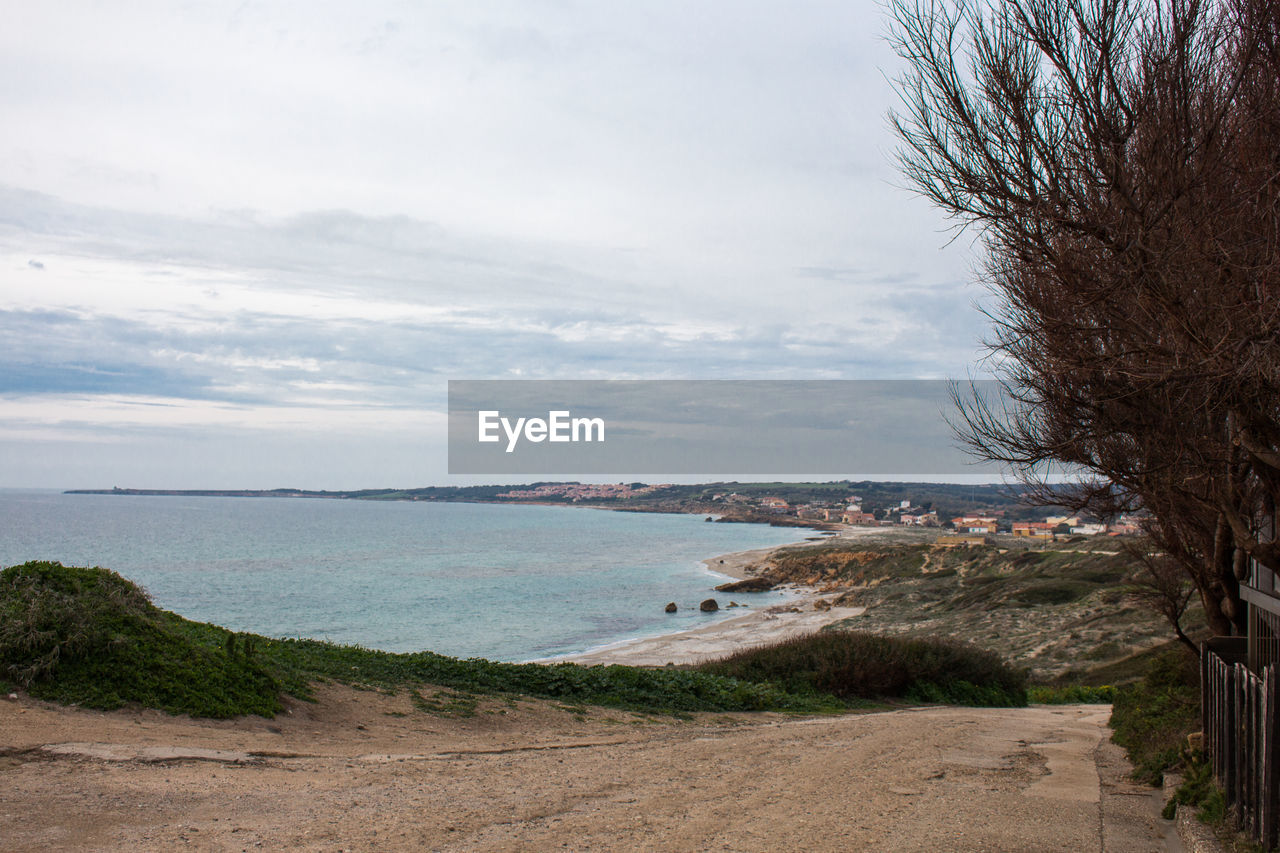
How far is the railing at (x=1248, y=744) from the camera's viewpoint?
17.8ft

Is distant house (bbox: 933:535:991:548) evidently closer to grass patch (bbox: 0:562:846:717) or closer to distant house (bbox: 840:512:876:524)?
grass patch (bbox: 0:562:846:717)

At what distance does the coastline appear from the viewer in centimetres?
3288

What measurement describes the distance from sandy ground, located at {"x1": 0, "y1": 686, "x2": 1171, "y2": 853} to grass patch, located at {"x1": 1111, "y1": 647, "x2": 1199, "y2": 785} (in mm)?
449

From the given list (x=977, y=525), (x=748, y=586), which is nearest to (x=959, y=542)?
(x=748, y=586)

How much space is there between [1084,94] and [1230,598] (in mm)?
9027

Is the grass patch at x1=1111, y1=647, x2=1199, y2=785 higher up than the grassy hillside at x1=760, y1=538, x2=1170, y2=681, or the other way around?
the grass patch at x1=1111, y1=647, x2=1199, y2=785

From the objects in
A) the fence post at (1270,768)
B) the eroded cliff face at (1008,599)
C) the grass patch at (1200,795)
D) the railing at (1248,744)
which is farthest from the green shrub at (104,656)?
the eroded cliff face at (1008,599)

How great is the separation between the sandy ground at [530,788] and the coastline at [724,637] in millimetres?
13056

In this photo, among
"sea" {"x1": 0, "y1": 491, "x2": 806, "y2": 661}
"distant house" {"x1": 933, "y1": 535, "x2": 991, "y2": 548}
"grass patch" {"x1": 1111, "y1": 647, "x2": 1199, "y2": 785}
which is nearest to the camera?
"grass patch" {"x1": 1111, "y1": 647, "x2": 1199, "y2": 785}

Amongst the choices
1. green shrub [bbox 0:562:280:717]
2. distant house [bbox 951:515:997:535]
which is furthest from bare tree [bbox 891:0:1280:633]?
distant house [bbox 951:515:997:535]

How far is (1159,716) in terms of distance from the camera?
36.7ft

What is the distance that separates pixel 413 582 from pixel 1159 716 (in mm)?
59051

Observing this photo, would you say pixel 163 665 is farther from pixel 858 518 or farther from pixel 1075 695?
pixel 858 518

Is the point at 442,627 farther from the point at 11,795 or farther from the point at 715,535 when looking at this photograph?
the point at 715,535
